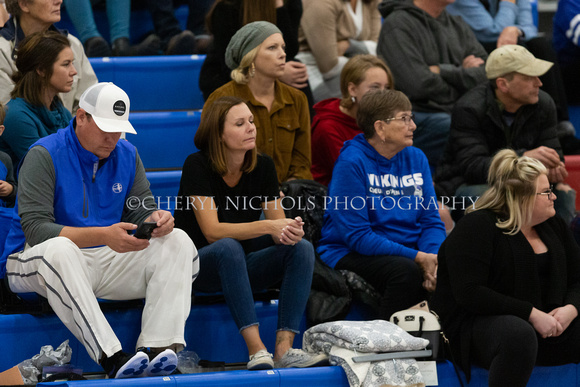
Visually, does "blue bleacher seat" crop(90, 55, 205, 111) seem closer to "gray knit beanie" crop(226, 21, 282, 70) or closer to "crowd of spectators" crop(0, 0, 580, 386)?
"crowd of spectators" crop(0, 0, 580, 386)

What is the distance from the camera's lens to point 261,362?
321 centimetres

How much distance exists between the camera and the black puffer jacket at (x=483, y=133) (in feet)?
14.6

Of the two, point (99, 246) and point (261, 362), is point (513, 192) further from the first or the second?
point (99, 246)

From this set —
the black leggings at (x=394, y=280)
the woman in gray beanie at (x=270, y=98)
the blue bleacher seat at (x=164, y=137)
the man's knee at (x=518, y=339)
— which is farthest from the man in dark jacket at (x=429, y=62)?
the man's knee at (x=518, y=339)

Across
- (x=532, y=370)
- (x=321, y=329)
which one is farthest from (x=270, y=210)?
(x=532, y=370)

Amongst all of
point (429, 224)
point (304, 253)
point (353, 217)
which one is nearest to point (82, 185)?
point (304, 253)

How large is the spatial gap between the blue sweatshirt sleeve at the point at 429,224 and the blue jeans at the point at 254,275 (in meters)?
0.62

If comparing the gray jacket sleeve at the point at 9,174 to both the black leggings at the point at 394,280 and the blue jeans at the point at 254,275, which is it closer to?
the blue jeans at the point at 254,275

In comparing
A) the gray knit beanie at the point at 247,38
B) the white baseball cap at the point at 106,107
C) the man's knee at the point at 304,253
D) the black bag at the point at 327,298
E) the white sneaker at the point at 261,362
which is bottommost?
the black bag at the point at 327,298

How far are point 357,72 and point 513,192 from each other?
3.90 ft

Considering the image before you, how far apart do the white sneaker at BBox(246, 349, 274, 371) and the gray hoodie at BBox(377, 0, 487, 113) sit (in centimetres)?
200

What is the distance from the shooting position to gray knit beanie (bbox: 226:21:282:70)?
4.25m

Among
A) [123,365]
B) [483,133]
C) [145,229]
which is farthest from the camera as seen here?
[483,133]

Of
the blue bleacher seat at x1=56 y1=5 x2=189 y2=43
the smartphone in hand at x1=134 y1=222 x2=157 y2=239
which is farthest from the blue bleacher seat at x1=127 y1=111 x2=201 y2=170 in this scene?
the smartphone in hand at x1=134 y1=222 x2=157 y2=239
